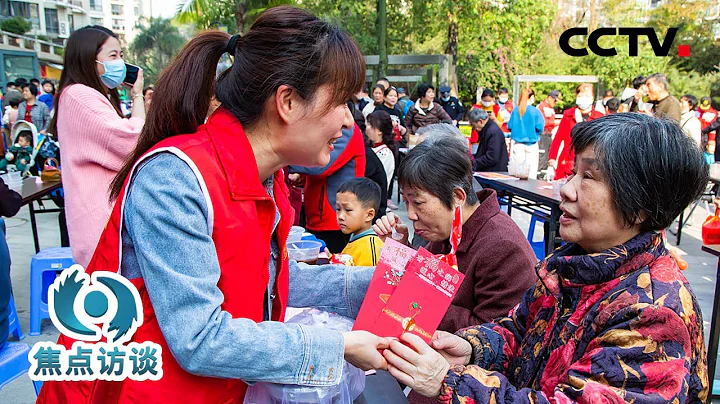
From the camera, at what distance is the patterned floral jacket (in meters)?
1.11

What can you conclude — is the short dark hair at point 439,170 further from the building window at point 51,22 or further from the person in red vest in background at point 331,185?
the building window at point 51,22

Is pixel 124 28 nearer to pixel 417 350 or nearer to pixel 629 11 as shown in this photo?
pixel 629 11

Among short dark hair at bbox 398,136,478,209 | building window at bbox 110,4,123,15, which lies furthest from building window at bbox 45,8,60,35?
short dark hair at bbox 398,136,478,209

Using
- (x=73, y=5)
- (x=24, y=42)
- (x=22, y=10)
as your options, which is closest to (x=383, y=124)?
(x=24, y=42)

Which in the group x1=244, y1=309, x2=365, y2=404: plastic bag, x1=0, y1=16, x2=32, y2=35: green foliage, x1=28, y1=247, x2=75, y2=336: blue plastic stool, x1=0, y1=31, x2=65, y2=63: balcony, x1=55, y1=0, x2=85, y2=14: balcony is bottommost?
x1=28, y1=247, x2=75, y2=336: blue plastic stool

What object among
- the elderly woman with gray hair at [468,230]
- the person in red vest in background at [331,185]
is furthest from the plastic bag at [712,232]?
the person in red vest in background at [331,185]

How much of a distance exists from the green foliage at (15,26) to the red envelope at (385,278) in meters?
52.9

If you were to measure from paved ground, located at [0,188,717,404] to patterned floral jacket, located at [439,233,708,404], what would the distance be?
2.94 metres

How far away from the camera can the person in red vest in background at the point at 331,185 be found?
3.66m

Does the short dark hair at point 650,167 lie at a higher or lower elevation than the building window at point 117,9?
lower

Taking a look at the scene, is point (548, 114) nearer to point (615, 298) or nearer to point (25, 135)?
point (25, 135)

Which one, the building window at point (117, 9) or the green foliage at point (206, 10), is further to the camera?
the building window at point (117, 9)

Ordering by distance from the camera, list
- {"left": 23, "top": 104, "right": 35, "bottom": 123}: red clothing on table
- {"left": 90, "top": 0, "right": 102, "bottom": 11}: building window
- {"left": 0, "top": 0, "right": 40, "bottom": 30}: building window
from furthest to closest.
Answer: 1. {"left": 90, "top": 0, "right": 102, "bottom": 11}: building window
2. {"left": 0, "top": 0, "right": 40, "bottom": 30}: building window
3. {"left": 23, "top": 104, "right": 35, "bottom": 123}: red clothing on table

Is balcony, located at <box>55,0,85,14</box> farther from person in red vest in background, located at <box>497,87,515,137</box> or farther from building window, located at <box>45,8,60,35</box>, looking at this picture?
person in red vest in background, located at <box>497,87,515,137</box>
